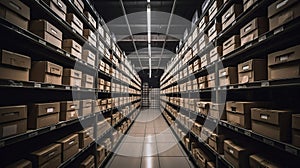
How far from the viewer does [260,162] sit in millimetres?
1317

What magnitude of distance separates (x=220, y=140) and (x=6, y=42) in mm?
2377

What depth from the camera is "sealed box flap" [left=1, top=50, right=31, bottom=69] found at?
109 centimetres

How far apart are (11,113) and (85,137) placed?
4.03ft

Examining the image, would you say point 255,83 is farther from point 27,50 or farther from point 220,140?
point 27,50

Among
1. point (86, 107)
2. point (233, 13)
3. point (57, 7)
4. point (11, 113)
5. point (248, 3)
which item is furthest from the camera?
point (86, 107)

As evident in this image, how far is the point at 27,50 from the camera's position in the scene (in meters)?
1.69

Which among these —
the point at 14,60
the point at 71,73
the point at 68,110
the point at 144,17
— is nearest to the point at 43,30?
the point at 14,60

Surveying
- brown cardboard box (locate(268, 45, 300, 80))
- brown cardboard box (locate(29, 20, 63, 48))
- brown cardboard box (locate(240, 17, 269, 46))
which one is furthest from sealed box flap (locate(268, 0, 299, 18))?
brown cardboard box (locate(29, 20, 63, 48))

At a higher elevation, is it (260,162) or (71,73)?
(71,73)

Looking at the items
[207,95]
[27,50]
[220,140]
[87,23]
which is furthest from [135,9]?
[220,140]

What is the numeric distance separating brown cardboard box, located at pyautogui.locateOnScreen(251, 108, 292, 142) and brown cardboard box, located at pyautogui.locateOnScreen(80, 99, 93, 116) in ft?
6.36

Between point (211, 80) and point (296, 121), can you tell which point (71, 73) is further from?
point (296, 121)

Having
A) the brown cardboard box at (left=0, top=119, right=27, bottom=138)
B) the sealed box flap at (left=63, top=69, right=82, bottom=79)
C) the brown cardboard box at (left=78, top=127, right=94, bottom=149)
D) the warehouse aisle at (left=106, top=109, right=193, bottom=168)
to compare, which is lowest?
the warehouse aisle at (left=106, top=109, right=193, bottom=168)

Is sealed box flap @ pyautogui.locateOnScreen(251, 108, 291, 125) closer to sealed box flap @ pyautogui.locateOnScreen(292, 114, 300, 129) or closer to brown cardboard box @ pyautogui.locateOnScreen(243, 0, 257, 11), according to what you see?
sealed box flap @ pyautogui.locateOnScreen(292, 114, 300, 129)
